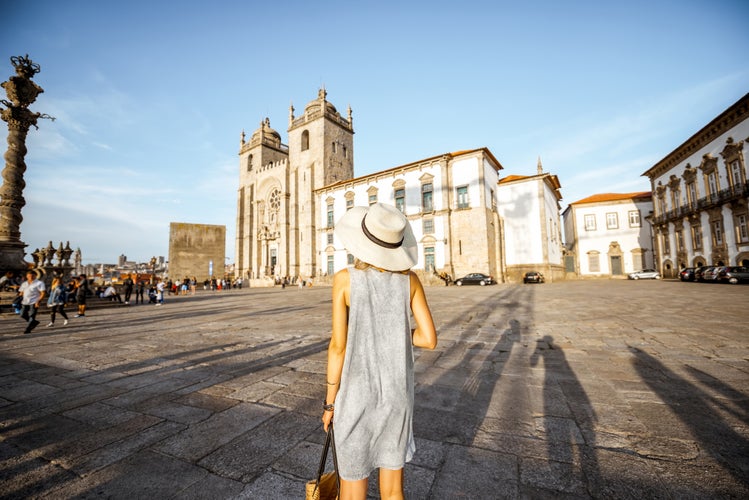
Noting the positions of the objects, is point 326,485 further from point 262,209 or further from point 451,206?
point 262,209

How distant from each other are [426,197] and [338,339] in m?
26.1

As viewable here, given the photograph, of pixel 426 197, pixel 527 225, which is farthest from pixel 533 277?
pixel 426 197

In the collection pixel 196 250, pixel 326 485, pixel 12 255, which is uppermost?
pixel 196 250

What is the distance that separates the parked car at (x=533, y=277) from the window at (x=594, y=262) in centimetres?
1425

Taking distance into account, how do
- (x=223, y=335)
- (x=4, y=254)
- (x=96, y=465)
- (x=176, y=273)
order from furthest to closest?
(x=176, y=273), (x=4, y=254), (x=223, y=335), (x=96, y=465)

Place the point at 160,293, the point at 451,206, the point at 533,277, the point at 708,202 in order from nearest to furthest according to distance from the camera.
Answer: the point at 160,293, the point at 708,202, the point at 533,277, the point at 451,206

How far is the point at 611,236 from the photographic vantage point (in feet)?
115

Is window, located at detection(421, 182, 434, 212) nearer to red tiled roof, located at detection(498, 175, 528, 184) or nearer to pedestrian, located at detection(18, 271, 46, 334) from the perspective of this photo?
red tiled roof, located at detection(498, 175, 528, 184)

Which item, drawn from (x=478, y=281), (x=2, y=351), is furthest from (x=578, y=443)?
(x=478, y=281)

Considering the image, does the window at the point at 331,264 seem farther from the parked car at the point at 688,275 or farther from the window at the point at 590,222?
the window at the point at 590,222

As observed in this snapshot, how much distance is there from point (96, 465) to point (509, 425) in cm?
286

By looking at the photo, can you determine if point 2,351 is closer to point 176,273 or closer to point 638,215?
point 176,273

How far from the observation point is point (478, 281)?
77.1 feet

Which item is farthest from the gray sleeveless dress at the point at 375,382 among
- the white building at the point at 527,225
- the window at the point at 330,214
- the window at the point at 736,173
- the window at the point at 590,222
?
the window at the point at 590,222
